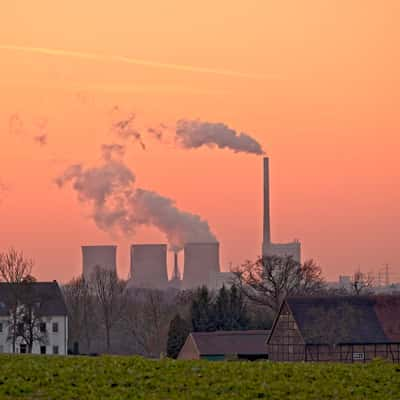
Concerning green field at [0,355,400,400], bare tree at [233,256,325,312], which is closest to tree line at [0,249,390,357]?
bare tree at [233,256,325,312]

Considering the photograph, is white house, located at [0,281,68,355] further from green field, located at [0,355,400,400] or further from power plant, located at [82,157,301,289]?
power plant, located at [82,157,301,289]

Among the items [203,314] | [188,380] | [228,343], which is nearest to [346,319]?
[228,343]

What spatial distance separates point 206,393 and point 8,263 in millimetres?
78934

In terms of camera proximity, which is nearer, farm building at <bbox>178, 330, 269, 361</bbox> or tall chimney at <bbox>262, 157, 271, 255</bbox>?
farm building at <bbox>178, 330, 269, 361</bbox>

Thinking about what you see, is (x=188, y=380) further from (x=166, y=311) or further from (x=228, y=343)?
(x=166, y=311)

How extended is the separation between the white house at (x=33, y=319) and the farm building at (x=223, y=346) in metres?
13.3

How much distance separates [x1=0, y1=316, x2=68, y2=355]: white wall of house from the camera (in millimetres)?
97625

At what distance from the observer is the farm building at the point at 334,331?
79812 millimetres

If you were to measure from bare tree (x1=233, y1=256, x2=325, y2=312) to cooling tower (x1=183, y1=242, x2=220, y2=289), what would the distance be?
76.8 metres

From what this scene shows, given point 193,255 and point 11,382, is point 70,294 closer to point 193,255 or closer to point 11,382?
point 193,255

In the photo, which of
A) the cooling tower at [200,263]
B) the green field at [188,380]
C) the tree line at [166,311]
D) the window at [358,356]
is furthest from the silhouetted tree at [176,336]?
the cooling tower at [200,263]

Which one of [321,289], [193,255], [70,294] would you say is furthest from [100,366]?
[193,255]

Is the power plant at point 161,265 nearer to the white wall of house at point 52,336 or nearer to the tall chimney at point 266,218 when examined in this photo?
the tall chimney at point 266,218

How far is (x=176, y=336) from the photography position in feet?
300
